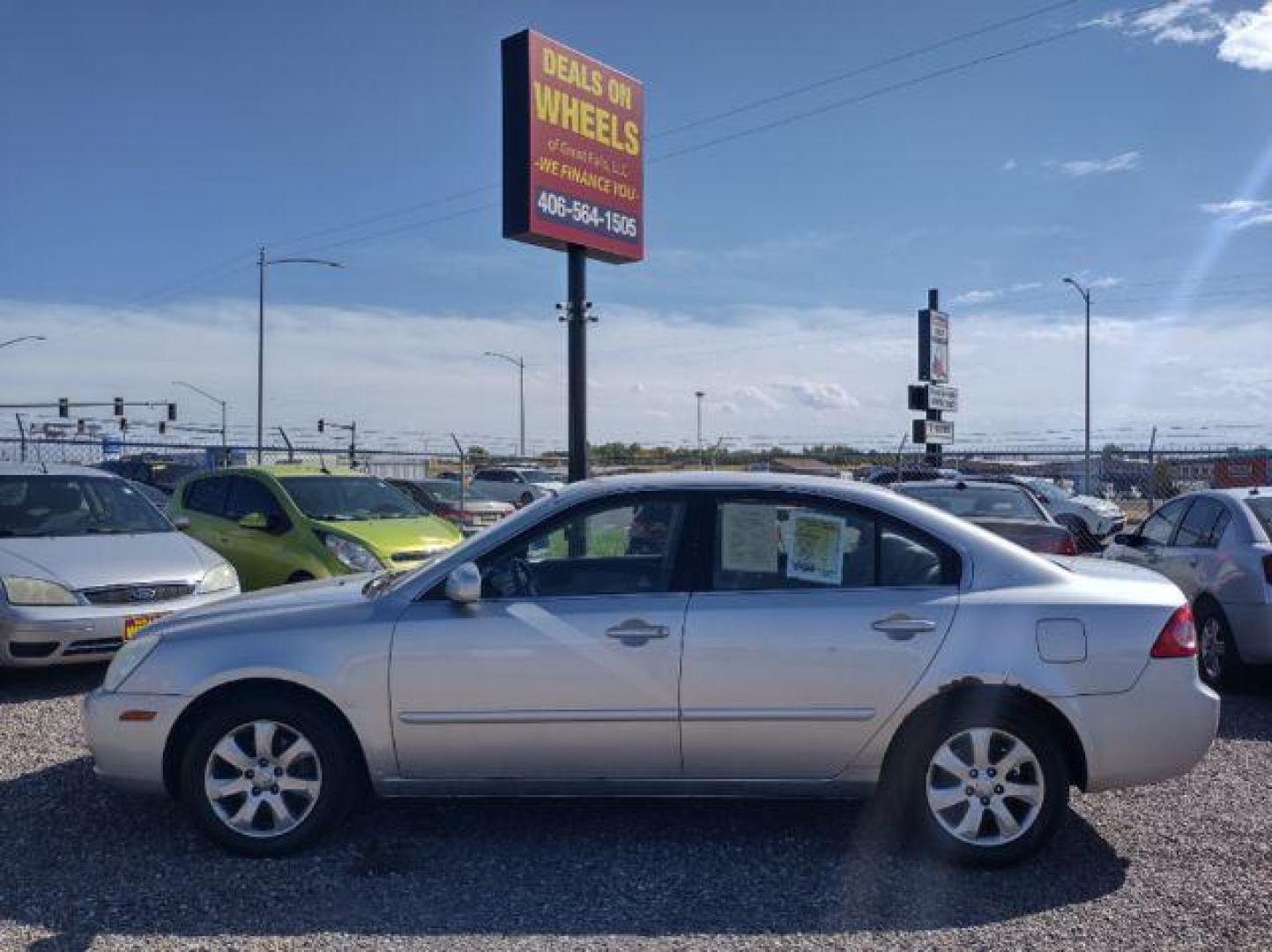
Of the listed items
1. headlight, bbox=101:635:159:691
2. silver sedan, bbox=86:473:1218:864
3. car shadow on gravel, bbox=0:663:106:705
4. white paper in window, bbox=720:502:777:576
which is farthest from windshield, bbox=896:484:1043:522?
headlight, bbox=101:635:159:691

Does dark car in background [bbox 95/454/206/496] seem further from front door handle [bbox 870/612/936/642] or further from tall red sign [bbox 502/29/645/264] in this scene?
front door handle [bbox 870/612/936/642]

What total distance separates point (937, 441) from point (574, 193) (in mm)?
12191

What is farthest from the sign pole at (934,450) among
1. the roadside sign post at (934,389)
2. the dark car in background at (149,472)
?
the dark car in background at (149,472)

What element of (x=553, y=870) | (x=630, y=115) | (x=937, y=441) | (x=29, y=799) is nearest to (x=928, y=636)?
(x=553, y=870)

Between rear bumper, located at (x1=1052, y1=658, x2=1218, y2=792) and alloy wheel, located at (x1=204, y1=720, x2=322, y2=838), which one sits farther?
alloy wheel, located at (x1=204, y1=720, x2=322, y2=838)

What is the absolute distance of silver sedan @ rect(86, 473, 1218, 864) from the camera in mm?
4277

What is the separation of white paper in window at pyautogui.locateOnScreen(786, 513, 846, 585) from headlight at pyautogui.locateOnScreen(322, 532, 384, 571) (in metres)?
5.68

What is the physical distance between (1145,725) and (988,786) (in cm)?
67

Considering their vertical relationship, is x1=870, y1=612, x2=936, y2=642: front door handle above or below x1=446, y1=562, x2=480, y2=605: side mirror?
below

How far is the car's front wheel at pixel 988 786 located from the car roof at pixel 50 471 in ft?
24.4

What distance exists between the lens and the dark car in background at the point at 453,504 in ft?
52.3

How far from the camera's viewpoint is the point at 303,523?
979cm

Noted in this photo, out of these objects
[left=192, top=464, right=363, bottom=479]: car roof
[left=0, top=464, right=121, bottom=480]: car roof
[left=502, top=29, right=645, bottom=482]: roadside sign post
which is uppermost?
[left=502, top=29, right=645, bottom=482]: roadside sign post

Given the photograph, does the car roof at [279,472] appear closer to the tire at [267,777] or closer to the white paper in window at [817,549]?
the tire at [267,777]
